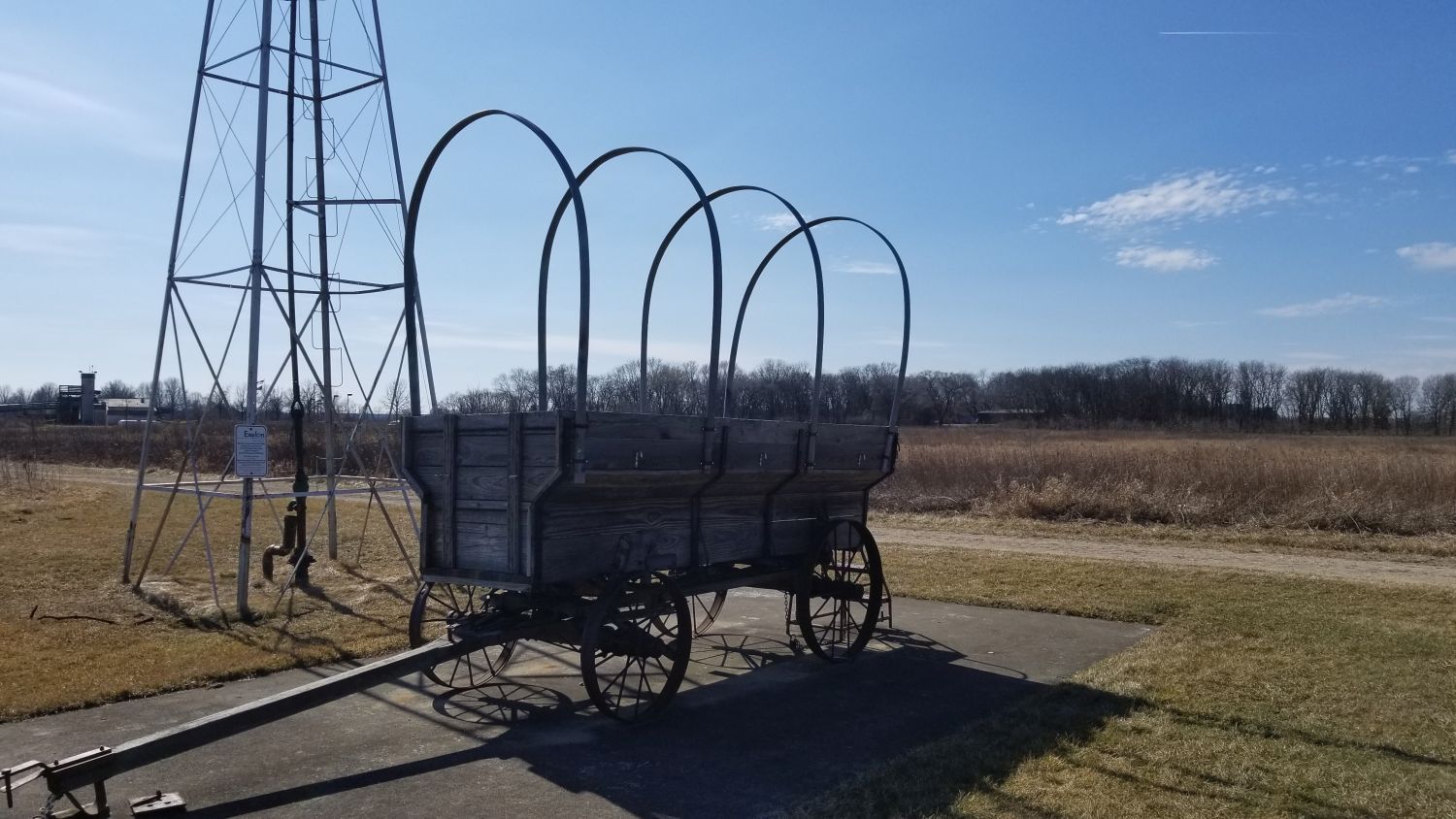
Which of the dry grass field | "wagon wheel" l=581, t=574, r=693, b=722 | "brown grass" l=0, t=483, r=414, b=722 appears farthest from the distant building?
"wagon wheel" l=581, t=574, r=693, b=722

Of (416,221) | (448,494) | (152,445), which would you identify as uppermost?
(416,221)

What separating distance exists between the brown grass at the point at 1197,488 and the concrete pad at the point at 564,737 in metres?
12.0

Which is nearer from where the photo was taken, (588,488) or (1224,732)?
(588,488)

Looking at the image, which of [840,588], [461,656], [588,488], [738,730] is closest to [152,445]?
[840,588]

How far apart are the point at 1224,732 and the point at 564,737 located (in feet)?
13.3

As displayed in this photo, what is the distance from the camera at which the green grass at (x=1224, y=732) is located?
5.44 meters

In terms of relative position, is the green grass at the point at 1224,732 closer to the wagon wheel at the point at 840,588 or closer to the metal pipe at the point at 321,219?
the wagon wheel at the point at 840,588

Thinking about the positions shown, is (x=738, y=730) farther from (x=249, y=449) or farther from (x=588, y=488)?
(x=249, y=449)

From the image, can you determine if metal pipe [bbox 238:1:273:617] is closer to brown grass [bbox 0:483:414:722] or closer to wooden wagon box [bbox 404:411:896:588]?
brown grass [bbox 0:483:414:722]

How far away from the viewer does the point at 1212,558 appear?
15.9 metres

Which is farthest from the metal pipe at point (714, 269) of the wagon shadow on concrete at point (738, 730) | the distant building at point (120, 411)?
the distant building at point (120, 411)

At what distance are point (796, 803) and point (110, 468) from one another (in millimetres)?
Answer: 40990

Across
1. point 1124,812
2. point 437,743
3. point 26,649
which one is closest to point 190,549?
point 26,649

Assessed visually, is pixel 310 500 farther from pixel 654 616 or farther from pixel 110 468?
pixel 110 468
